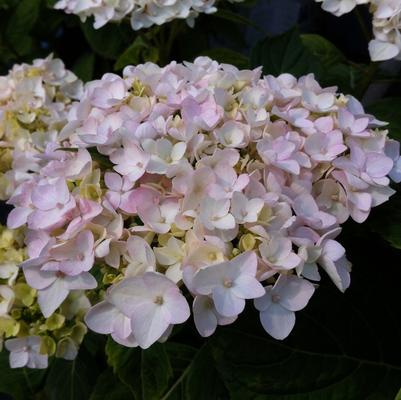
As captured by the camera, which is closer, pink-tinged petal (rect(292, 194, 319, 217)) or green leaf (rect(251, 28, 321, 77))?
pink-tinged petal (rect(292, 194, 319, 217))

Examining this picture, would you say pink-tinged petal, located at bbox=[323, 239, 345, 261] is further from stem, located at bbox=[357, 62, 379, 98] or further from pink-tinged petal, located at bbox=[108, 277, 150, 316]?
stem, located at bbox=[357, 62, 379, 98]

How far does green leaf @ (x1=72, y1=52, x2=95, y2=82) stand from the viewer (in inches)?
58.4

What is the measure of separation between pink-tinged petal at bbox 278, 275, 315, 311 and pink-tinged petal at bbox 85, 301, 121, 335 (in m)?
0.14

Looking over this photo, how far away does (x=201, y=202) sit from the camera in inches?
22.0

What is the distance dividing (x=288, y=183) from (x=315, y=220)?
51 mm

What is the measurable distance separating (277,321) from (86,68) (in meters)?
1.08

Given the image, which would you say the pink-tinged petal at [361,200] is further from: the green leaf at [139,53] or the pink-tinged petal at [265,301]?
the green leaf at [139,53]

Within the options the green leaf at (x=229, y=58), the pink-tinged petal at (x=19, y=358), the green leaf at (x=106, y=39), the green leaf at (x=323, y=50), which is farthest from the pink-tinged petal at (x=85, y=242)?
the green leaf at (x=106, y=39)

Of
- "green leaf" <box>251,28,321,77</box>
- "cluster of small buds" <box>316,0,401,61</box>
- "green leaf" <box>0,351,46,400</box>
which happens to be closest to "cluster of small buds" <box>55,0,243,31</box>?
"green leaf" <box>251,28,321,77</box>

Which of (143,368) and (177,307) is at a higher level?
(177,307)

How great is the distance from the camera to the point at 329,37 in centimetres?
186

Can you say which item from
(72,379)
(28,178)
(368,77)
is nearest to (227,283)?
(28,178)

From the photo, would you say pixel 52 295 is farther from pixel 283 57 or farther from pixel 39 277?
pixel 283 57

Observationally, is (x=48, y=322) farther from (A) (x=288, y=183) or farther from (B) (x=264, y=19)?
(B) (x=264, y=19)
